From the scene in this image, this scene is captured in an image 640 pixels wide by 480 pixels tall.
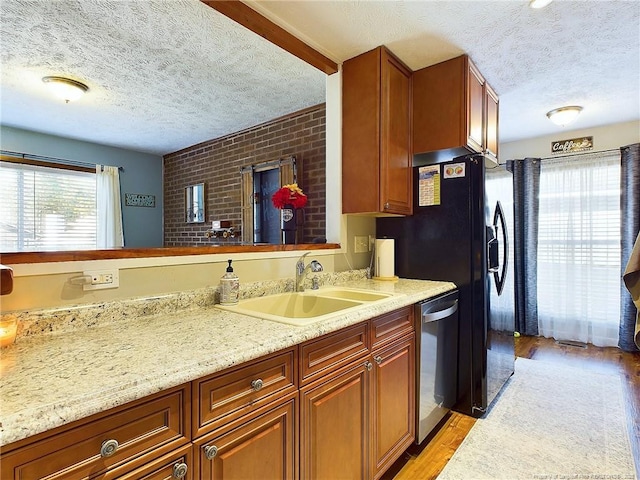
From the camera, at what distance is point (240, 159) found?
3.96 metres

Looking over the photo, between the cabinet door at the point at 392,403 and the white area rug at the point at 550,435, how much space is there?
273mm

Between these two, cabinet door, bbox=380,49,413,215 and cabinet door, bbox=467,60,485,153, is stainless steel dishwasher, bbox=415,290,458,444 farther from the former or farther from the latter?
cabinet door, bbox=467,60,485,153

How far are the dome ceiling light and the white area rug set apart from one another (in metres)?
3.74

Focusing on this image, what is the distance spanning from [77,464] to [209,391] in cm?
29

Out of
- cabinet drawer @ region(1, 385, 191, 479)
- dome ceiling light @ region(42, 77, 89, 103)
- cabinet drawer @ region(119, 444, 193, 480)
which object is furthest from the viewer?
dome ceiling light @ region(42, 77, 89, 103)

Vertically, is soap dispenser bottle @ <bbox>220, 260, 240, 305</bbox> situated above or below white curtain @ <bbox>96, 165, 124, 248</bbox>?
below

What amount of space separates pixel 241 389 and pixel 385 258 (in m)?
1.59

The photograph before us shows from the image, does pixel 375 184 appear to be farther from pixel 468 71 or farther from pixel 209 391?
pixel 209 391

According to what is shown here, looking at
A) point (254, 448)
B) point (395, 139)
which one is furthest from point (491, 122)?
point (254, 448)

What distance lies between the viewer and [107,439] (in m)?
0.72

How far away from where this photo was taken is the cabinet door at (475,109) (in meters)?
2.24

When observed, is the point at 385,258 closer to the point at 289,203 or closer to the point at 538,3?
the point at 289,203

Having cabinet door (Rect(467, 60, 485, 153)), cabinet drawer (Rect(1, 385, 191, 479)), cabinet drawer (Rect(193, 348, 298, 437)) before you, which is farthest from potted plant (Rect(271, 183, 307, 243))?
cabinet drawer (Rect(1, 385, 191, 479))

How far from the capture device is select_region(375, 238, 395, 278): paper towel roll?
2.38 metres
